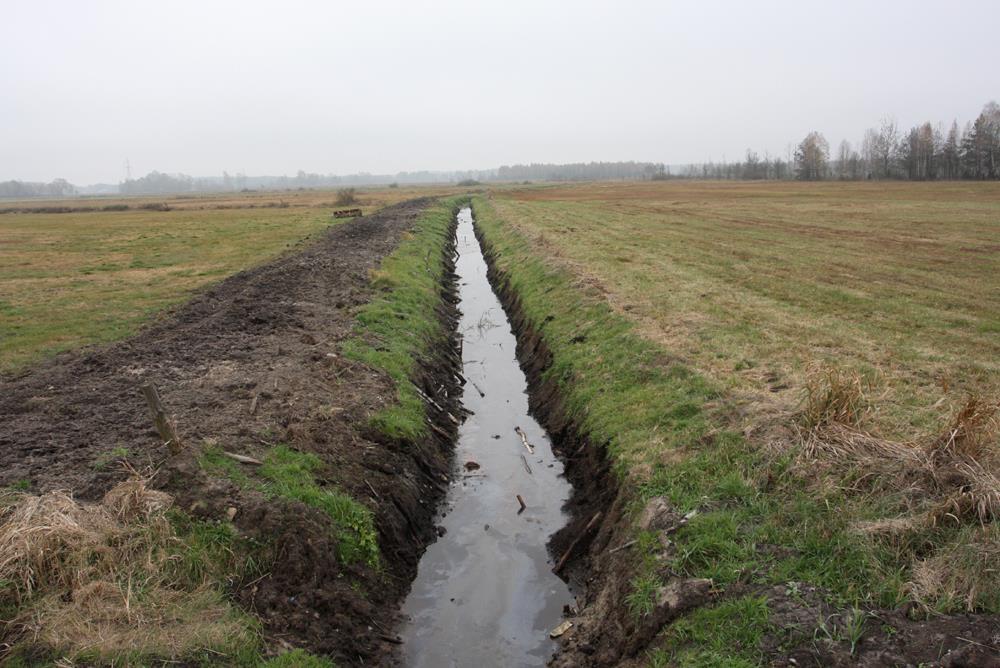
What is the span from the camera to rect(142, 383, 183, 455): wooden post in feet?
26.6

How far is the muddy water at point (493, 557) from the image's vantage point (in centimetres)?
766

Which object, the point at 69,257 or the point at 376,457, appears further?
the point at 69,257

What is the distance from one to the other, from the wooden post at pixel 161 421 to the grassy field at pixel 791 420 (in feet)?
21.0

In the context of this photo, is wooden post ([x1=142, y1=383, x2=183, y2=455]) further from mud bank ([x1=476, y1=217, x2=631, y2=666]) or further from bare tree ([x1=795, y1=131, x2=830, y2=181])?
bare tree ([x1=795, y1=131, x2=830, y2=181])

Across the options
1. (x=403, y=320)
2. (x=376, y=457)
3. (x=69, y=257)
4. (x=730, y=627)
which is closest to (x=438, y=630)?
(x=376, y=457)

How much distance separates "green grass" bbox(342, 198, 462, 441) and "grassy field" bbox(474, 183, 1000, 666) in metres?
3.41

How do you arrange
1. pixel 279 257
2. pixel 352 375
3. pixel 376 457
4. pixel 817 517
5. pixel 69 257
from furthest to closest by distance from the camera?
pixel 69 257 → pixel 279 257 → pixel 352 375 → pixel 376 457 → pixel 817 517

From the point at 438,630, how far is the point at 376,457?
126 inches

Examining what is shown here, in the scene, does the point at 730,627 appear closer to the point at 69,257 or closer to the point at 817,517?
the point at 817,517

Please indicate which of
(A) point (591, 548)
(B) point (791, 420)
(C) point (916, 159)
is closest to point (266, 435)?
(A) point (591, 548)

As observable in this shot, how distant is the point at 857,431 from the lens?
777 centimetres

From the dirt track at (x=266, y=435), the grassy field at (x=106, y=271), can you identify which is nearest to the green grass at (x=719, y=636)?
the dirt track at (x=266, y=435)

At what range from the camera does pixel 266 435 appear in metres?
9.56

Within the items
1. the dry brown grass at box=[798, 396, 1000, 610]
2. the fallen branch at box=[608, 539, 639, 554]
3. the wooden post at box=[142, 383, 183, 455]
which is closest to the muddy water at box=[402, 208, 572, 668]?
the fallen branch at box=[608, 539, 639, 554]
